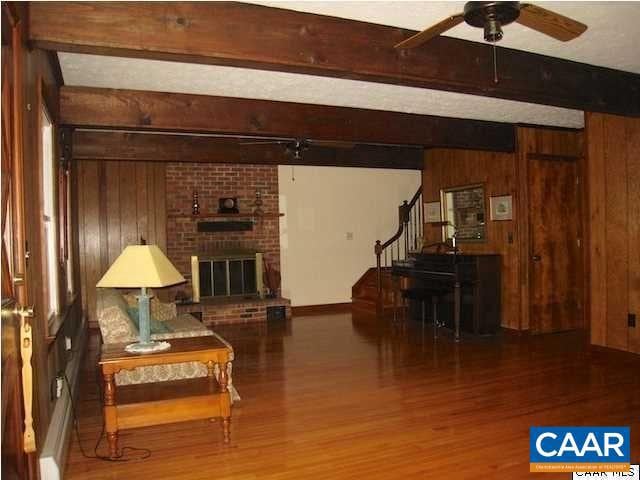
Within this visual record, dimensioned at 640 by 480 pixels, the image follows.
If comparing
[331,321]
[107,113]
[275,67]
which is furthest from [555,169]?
[107,113]

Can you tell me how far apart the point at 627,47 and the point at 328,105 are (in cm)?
237

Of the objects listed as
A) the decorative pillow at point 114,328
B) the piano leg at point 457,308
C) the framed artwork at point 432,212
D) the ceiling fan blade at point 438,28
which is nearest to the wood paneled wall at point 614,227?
the piano leg at point 457,308

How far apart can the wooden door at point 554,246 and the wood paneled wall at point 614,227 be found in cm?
102

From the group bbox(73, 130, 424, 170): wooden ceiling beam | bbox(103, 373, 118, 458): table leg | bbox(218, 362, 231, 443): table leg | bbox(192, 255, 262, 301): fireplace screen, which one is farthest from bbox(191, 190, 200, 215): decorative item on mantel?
bbox(103, 373, 118, 458): table leg

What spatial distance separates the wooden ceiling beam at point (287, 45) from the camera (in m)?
2.36

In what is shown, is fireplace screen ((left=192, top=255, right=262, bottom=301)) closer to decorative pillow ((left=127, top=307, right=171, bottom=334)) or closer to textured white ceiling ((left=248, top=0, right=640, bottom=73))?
decorative pillow ((left=127, top=307, right=171, bottom=334))

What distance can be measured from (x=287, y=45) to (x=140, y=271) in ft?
4.83

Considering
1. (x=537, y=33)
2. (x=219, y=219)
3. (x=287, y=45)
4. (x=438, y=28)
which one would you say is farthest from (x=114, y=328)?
(x=219, y=219)

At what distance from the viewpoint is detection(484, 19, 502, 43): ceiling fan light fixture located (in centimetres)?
230

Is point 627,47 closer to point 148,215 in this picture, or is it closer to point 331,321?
point 331,321

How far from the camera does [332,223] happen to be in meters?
8.50

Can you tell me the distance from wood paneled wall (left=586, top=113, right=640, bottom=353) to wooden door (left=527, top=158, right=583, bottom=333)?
1024 millimetres

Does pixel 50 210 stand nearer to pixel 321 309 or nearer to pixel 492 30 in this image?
pixel 492 30

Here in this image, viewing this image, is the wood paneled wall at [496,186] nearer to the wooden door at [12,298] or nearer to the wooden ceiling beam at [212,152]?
the wooden ceiling beam at [212,152]
